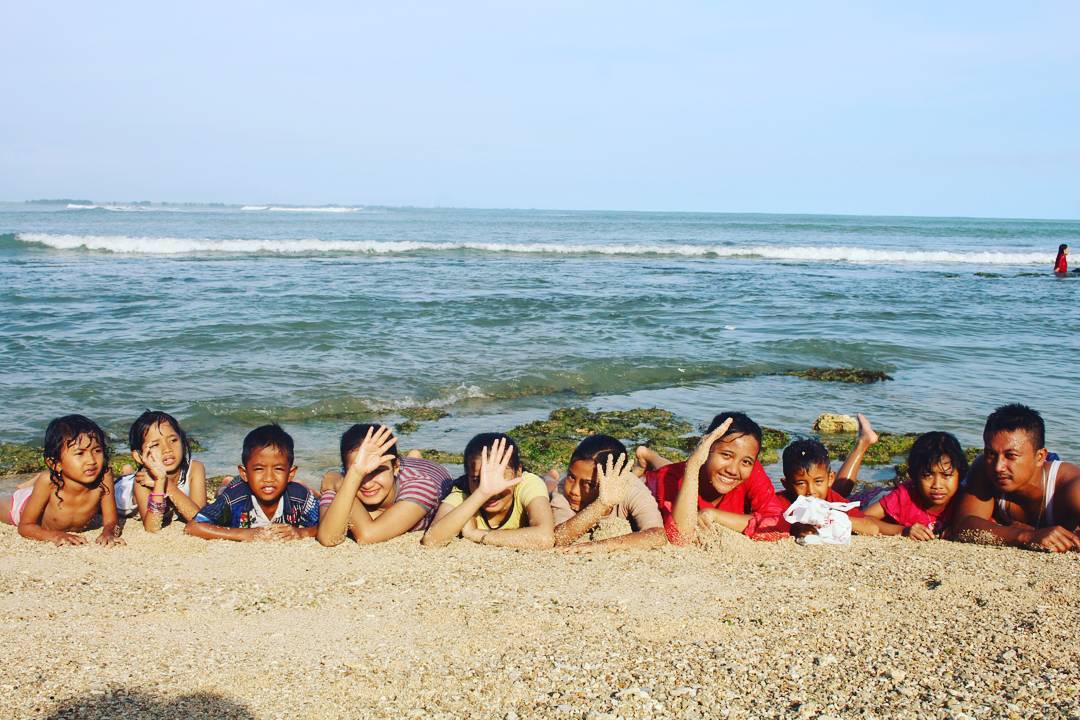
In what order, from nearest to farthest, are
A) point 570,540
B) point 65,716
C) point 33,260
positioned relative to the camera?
point 65,716 < point 570,540 < point 33,260

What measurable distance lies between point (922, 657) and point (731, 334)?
11230 millimetres

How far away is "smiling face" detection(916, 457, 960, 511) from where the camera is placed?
5.42 m

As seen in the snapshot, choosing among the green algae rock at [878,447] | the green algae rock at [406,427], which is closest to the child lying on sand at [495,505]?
the green algae rock at [406,427]

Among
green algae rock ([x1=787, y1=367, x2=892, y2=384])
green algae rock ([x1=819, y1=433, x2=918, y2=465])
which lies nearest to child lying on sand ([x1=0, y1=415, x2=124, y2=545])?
green algae rock ([x1=819, y1=433, x2=918, y2=465])

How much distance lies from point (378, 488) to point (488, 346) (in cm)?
757

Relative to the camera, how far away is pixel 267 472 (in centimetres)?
527

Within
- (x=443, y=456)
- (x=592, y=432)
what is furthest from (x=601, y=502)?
(x=592, y=432)

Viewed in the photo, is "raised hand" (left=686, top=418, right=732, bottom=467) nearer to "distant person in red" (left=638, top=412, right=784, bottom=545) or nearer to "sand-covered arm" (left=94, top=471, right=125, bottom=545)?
"distant person in red" (left=638, top=412, right=784, bottom=545)

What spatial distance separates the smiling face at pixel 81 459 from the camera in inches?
208

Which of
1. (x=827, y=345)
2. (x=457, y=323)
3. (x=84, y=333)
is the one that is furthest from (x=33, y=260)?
(x=827, y=345)

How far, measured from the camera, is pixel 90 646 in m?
3.59

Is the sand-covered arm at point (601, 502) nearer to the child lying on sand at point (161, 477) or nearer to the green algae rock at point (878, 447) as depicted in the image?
the child lying on sand at point (161, 477)

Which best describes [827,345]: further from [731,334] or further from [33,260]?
[33,260]

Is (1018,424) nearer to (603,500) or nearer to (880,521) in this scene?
(880,521)
